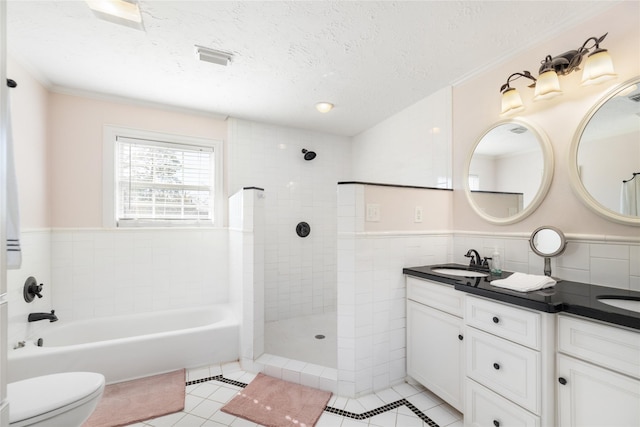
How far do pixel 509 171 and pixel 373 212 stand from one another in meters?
1.04

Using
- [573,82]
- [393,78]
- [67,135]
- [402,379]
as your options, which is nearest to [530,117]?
[573,82]

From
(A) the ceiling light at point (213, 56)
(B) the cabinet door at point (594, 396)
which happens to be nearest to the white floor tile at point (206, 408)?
(B) the cabinet door at point (594, 396)

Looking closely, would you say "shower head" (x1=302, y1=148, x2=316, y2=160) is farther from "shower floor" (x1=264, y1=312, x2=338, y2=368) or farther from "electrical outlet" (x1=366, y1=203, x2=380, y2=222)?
"shower floor" (x1=264, y1=312, x2=338, y2=368)

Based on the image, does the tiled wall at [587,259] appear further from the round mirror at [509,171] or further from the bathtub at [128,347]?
the bathtub at [128,347]

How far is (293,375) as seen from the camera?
7.27 feet

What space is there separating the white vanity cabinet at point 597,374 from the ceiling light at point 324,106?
2.48m

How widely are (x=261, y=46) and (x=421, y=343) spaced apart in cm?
241

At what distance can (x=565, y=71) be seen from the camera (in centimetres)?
166

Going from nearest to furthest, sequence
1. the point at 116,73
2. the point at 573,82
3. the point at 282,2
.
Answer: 1. the point at 282,2
2. the point at 573,82
3. the point at 116,73

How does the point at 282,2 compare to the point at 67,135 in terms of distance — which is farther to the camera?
the point at 67,135

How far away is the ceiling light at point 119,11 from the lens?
158 centimetres

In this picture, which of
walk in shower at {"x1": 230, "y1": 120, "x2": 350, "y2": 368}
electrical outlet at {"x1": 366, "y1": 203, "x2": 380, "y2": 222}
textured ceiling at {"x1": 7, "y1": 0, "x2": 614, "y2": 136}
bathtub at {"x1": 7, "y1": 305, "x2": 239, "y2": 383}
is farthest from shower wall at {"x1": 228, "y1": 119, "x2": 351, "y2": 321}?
electrical outlet at {"x1": 366, "y1": 203, "x2": 380, "y2": 222}

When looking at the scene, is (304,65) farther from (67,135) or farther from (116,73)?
(67,135)

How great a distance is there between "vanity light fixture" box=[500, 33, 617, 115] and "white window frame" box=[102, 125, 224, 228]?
111 inches
